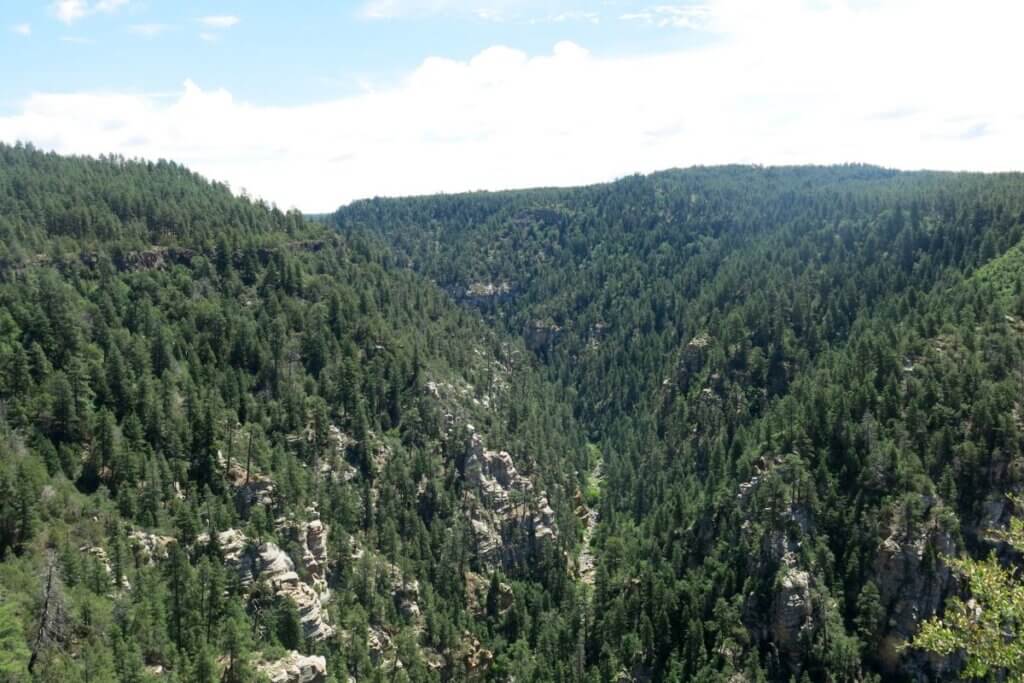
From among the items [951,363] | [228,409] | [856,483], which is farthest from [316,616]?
[951,363]

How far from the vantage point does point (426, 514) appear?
131 metres

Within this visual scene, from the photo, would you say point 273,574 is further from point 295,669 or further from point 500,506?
point 500,506

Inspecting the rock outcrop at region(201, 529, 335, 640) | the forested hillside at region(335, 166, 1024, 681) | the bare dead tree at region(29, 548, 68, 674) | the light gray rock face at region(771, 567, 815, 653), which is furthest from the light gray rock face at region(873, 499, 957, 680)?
the bare dead tree at region(29, 548, 68, 674)

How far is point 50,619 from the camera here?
6103 centimetres

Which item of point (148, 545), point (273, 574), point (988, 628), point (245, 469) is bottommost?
point (273, 574)

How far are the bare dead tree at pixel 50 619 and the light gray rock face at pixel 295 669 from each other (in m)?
20.1

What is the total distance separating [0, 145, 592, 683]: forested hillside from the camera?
75312 millimetres

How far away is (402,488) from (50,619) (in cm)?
6879

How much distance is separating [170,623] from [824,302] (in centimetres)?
16534

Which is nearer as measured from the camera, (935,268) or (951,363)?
(951,363)

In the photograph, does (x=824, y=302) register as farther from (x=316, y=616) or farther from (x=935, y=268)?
(x=316, y=616)

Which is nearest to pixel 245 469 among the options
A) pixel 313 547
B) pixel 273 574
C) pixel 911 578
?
pixel 313 547

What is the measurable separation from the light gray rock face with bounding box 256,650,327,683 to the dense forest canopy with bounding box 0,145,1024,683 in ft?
1.35

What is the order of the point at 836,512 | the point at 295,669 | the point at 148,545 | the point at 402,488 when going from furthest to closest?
the point at 402,488, the point at 836,512, the point at 148,545, the point at 295,669
